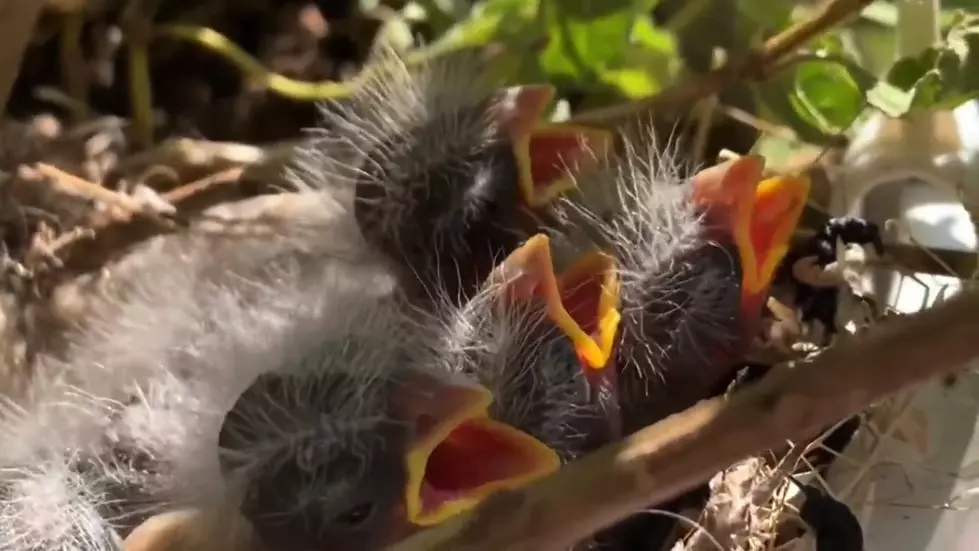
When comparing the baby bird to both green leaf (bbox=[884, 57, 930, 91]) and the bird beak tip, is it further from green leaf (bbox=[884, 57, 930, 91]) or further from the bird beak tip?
green leaf (bbox=[884, 57, 930, 91])

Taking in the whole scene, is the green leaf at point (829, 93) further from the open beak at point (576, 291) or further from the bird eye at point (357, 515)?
the bird eye at point (357, 515)

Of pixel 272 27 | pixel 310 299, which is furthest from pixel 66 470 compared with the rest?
pixel 272 27

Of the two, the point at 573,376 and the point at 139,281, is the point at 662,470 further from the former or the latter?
the point at 139,281

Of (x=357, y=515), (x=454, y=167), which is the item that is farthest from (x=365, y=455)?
(x=454, y=167)

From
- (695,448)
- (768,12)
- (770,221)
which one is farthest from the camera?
(768,12)

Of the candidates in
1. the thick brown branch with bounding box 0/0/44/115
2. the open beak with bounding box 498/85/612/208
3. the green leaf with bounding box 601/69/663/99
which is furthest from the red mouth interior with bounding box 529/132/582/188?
the thick brown branch with bounding box 0/0/44/115

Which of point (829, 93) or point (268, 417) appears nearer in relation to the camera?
point (268, 417)

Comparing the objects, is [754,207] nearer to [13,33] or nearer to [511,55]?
[511,55]
